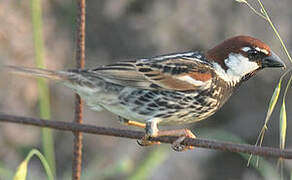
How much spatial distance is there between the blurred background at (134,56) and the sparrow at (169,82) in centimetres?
174

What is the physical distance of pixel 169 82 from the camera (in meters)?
3.17

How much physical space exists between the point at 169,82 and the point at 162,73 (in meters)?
0.08

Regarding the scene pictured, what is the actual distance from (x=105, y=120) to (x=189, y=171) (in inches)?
34.7

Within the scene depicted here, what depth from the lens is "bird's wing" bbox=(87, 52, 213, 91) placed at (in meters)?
3.15

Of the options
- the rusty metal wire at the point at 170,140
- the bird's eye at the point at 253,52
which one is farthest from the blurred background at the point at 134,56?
the rusty metal wire at the point at 170,140

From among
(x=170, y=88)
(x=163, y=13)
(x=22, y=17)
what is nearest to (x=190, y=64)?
(x=170, y=88)

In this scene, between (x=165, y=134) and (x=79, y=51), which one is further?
(x=165, y=134)

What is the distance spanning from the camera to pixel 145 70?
3273mm

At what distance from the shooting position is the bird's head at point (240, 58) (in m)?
3.18

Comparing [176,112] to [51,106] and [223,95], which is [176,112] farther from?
[51,106]

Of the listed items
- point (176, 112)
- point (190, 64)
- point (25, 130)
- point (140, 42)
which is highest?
point (140, 42)

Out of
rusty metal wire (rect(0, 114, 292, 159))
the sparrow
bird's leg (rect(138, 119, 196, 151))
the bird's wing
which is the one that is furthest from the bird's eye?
rusty metal wire (rect(0, 114, 292, 159))

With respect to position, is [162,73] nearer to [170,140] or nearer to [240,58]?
[240,58]

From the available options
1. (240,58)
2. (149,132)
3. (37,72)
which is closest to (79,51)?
(37,72)
